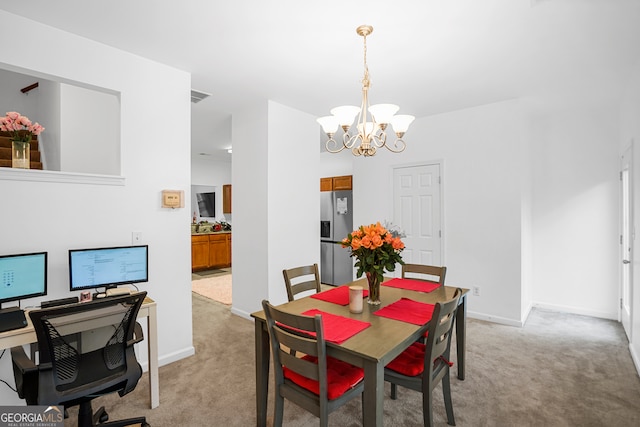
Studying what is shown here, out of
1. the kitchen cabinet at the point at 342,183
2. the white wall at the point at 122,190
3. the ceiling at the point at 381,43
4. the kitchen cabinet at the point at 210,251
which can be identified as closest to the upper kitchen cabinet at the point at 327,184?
the kitchen cabinet at the point at 342,183

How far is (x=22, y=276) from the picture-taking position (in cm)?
201

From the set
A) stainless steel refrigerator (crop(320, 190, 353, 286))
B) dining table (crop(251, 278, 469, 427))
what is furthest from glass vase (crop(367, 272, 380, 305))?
stainless steel refrigerator (crop(320, 190, 353, 286))

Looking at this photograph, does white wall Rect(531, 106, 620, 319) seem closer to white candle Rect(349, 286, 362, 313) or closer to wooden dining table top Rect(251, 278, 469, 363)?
wooden dining table top Rect(251, 278, 469, 363)

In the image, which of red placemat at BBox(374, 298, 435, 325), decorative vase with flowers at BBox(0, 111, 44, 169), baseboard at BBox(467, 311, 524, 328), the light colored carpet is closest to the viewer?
red placemat at BBox(374, 298, 435, 325)

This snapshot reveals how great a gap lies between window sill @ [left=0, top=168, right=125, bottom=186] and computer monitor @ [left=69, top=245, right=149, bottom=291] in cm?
52

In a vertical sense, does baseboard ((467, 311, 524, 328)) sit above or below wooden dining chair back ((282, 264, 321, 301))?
below

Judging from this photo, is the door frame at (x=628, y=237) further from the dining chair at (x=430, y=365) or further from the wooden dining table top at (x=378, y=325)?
the dining chair at (x=430, y=365)

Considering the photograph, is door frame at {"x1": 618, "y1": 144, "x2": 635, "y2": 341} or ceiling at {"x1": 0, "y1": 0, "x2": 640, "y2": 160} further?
door frame at {"x1": 618, "y1": 144, "x2": 635, "y2": 341}

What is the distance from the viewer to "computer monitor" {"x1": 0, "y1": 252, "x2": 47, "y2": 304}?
1.94 metres

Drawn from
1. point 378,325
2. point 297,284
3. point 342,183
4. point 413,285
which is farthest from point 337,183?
point 378,325

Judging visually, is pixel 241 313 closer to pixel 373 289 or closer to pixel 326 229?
pixel 326 229

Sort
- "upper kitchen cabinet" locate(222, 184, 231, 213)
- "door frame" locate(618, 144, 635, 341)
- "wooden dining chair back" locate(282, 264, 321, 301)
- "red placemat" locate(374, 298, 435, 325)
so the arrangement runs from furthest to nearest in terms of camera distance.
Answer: "upper kitchen cabinet" locate(222, 184, 231, 213)
"door frame" locate(618, 144, 635, 341)
"wooden dining chair back" locate(282, 264, 321, 301)
"red placemat" locate(374, 298, 435, 325)

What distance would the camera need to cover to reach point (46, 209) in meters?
2.26

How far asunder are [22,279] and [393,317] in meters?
2.30
